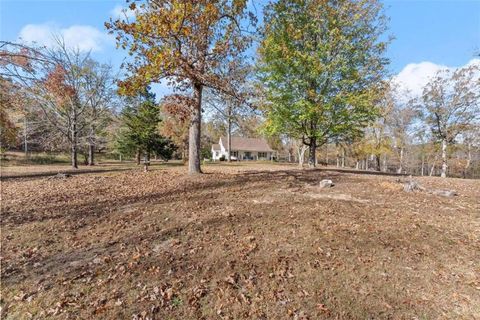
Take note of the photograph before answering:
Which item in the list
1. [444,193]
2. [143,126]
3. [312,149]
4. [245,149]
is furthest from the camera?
[245,149]

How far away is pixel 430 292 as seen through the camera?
141 inches

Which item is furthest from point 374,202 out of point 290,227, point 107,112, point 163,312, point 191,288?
point 107,112

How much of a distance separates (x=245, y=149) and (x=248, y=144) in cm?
164

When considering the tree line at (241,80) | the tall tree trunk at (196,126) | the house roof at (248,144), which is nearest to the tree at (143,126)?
the tree line at (241,80)

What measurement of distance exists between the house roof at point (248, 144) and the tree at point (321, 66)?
138 feet

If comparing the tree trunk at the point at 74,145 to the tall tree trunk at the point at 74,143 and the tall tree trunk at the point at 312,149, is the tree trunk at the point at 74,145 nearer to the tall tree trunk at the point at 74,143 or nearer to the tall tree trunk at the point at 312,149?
the tall tree trunk at the point at 74,143

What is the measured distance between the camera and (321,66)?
42.3ft

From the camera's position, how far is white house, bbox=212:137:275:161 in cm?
5704

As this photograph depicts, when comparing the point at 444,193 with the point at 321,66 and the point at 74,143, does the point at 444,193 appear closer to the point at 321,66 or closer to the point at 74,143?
the point at 321,66

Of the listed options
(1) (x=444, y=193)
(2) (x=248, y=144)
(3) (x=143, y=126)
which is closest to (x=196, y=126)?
(1) (x=444, y=193)

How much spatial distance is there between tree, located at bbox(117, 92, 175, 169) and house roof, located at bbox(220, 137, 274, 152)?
32.7 m

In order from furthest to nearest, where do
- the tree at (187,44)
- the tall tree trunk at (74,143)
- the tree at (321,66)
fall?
1. the tall tree trunk at (74,143)
2. the tree at (321,66)
3. the tree at (187,44)

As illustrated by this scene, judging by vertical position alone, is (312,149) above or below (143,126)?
below

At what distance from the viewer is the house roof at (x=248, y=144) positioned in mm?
56719
